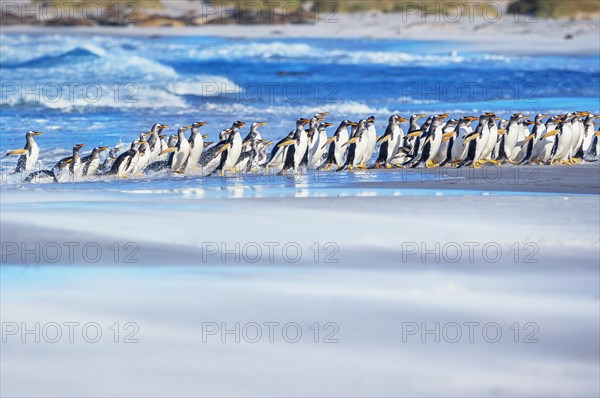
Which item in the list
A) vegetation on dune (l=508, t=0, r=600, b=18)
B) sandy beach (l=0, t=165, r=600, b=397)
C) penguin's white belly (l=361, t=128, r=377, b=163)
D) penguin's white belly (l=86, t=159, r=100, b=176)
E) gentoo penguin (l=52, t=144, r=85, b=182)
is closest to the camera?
sandy beach (l=0, t=165, r=600, b=397)

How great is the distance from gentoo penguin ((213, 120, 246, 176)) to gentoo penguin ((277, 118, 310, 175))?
41 centimetres

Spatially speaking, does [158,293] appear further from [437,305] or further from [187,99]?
[187,99]

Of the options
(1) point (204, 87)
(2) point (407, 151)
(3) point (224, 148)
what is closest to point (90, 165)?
(3) point (224, 148)

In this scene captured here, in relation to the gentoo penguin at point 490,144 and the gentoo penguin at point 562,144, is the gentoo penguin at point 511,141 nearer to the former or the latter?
the gentoo penguin at point 490,144

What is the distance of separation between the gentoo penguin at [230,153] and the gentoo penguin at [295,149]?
409mm

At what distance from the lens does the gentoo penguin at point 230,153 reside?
1147cm

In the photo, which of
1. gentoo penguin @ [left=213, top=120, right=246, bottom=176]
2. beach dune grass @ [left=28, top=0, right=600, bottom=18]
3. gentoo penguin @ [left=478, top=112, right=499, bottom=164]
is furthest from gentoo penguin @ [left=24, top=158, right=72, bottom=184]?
beach dune grass @ [left=28, top=0, right=600, bottom=18]

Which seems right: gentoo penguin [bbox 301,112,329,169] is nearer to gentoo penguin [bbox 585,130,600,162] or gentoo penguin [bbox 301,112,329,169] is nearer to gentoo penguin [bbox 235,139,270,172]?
gentoo penguin [bbox 235,139,270,172]

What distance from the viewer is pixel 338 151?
469 inches

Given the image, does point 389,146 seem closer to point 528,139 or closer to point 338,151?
point 338,151

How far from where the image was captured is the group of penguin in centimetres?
1144

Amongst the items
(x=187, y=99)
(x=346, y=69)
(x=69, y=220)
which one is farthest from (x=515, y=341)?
(x=346, y=69)

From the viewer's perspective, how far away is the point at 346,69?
32750mm

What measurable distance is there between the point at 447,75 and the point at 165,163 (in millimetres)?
18733
